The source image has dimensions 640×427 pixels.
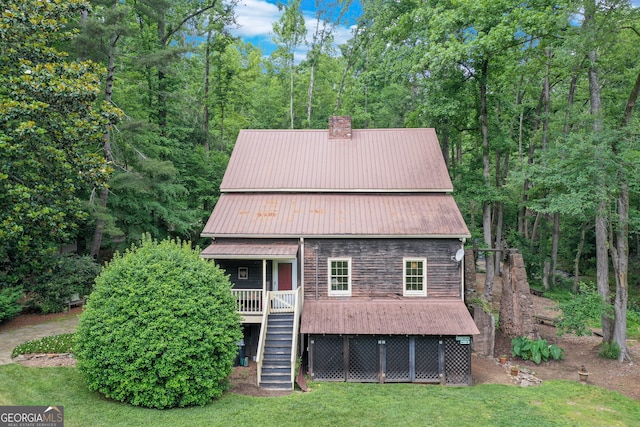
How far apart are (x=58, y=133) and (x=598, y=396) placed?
60.6ft

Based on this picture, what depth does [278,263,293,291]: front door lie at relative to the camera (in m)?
16.7

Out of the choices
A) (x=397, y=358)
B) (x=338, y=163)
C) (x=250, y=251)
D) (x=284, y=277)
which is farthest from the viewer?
(x=338, y=163)

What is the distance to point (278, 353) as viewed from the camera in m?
14.3

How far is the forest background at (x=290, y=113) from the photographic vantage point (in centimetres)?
1447

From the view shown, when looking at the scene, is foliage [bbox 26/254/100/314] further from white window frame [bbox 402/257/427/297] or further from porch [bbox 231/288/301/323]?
white window frame [bbox 402/257/427/297]

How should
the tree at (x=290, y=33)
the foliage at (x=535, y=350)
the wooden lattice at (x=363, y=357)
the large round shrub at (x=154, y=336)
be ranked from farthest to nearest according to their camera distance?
1. the tree at (x=290, y=33)
2. the foliage at (x=535, y=350)
3. the wooden lattice at (x=363, y=357)
4. the large round shrub at (x=154, y=336)

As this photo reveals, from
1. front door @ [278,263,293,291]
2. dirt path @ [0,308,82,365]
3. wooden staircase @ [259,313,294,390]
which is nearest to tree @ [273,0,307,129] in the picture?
front door @ [278,263,293,291]

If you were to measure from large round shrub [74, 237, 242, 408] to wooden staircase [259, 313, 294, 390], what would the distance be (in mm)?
2137

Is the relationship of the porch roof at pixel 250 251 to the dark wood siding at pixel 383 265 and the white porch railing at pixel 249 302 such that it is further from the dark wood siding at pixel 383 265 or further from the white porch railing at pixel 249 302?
the white porch railing at pixel 249 302

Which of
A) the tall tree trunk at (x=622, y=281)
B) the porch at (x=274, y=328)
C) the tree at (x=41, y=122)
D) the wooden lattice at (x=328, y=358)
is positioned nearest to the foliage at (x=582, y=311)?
the tall tree trunk at (x=622, y=281)

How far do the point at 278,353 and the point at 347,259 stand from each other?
4.21 meters

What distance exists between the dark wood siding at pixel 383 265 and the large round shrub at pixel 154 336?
17.1 feet

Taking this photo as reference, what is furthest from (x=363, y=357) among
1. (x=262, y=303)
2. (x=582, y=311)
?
(x=582, y=311)

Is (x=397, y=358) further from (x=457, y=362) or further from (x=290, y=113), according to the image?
(x=290, y=113)
